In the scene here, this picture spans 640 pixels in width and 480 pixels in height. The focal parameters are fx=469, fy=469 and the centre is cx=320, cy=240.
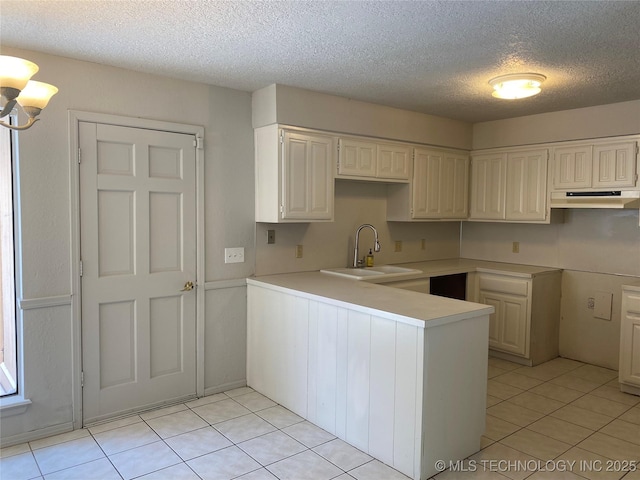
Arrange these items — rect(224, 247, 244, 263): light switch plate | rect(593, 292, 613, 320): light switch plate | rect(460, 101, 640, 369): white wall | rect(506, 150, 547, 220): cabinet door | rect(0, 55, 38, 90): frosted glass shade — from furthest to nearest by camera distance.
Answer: rect(506, 150, 547, 220): cabinet door < rect(593, 292, 613, 320): light switch plate < rect(460, 101, 640, 369): white wall < rect(224, 247, 244, 263): light switch plate < rect(0, 55, 38, 90): frosted glass shade

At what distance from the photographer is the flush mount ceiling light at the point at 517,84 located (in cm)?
315

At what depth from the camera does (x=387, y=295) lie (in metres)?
3.03

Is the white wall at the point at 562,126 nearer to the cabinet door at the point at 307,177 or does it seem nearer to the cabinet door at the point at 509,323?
the cabinet door at the point at 509,323

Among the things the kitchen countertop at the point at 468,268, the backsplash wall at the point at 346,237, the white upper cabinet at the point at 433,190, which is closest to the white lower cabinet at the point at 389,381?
the backsplash wall at the point at 346,237

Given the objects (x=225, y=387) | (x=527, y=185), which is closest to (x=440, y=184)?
(x=527, y=185)

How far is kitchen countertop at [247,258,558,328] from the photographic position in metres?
2.54

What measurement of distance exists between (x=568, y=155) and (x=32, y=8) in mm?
4145

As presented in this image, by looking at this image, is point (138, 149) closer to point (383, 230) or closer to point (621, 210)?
point (383, 230)

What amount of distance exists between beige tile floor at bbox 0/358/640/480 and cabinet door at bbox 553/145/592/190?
182 centimetres

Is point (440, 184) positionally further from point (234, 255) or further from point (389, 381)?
point (389, 381)

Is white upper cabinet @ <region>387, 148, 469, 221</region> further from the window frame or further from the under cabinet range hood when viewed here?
the window frame

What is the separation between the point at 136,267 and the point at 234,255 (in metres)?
0.75

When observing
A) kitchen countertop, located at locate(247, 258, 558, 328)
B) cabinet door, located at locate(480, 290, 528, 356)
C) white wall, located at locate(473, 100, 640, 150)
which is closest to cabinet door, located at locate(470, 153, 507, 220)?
white wall, located at locate(473, 100, 640, 150)

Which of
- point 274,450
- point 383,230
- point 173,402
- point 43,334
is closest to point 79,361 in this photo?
point 43,334
